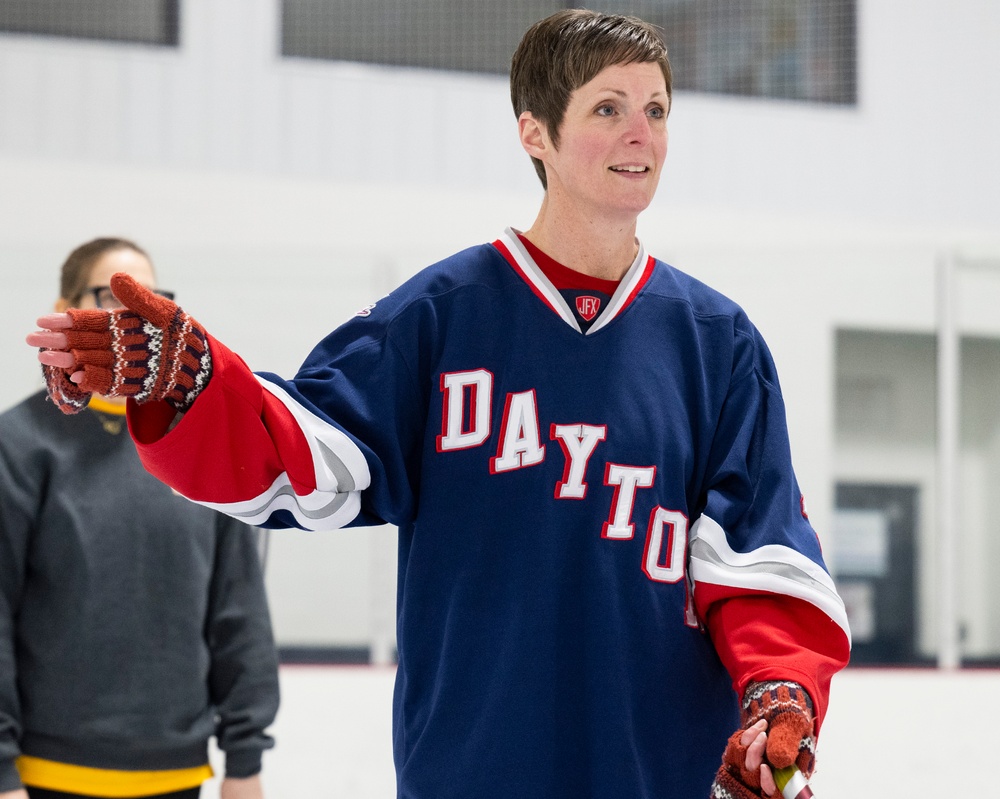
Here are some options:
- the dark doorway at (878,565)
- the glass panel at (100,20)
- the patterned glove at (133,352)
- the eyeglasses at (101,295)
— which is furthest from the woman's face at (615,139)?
the glass panel at (100,20)

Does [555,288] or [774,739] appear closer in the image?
[774,739]

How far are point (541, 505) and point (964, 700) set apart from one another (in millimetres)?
2482

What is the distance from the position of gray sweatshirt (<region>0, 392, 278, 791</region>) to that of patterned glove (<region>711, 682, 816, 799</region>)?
974mm

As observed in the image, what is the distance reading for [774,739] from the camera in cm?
92

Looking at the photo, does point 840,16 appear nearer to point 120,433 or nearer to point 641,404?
point 120,433

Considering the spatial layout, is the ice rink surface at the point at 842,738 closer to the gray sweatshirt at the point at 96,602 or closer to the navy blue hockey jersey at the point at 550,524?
the gray sweatshirt at the point at 96,602

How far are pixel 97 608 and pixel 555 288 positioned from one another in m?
0.90

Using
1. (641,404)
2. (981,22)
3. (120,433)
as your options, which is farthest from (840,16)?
(641,404)

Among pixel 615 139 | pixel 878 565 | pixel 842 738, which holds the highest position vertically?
pixel 615 139

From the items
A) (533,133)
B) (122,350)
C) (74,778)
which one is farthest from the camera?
(74,778)

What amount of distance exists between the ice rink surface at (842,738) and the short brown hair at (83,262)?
1350 mm

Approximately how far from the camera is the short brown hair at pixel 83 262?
70.3 inches

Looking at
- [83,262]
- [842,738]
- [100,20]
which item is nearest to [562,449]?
[83,262]

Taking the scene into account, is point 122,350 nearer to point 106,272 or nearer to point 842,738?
point 106,272
